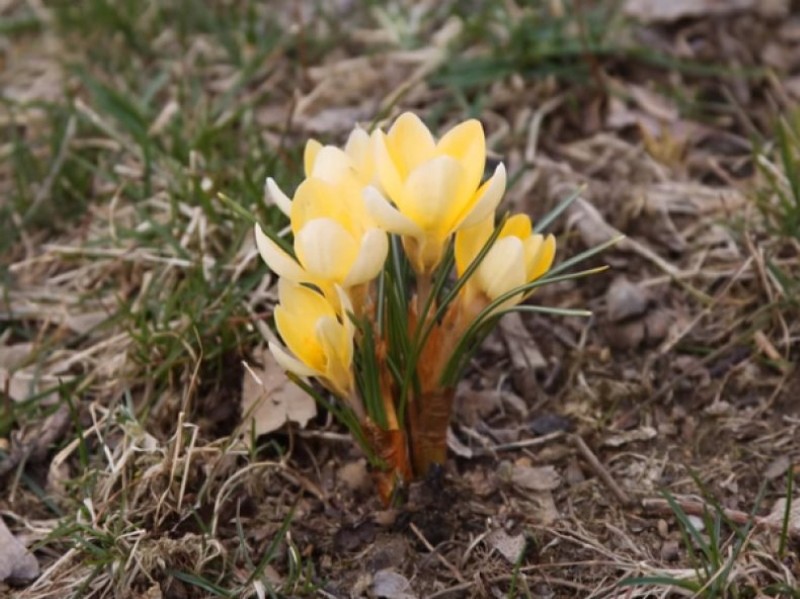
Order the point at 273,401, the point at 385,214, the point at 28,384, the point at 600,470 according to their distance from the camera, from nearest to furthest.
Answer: the point at 385,214, the point at 600,470, the point at 273,401, the point at 28,384

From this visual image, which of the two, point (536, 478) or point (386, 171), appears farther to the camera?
point (536, 478)

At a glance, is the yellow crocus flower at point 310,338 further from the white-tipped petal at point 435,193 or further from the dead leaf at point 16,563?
the dead leaf at point 16,563

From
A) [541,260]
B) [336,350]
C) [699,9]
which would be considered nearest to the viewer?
[336,350]

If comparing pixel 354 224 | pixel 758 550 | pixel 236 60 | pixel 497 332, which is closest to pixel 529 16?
pixel 236 60

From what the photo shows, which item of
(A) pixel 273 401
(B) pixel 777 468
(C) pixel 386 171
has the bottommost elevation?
(B) pixel 777 468

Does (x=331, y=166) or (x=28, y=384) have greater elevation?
(x=331, y=166)

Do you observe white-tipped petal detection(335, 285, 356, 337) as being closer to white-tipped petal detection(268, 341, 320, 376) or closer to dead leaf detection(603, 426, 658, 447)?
white-tipped petal detection(268, 341, 320, 376)

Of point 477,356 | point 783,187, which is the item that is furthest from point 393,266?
point 783,187

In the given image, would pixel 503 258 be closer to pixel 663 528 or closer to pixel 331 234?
pixel 331 234
